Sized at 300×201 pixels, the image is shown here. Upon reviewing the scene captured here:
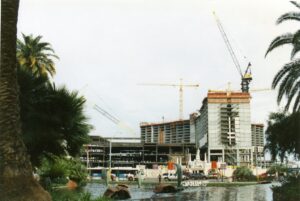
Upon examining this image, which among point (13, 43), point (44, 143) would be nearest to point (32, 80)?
point (44, 143)

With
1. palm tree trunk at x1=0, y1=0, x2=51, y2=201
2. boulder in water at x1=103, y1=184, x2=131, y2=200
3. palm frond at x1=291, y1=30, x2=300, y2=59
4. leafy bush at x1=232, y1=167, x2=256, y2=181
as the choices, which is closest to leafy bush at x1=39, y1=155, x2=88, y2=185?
boulder in water at x1=103, y1=184, x2=131, y2=200

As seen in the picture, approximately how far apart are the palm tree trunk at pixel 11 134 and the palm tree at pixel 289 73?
1486cm

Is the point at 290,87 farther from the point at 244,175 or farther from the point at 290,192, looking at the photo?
the point at 244,175

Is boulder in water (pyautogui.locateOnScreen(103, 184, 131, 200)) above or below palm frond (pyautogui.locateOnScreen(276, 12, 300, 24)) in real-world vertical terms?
below

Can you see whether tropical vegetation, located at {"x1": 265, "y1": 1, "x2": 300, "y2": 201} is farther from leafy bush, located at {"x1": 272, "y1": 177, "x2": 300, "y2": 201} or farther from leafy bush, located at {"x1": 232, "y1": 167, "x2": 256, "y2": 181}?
leafy bush, located at {"x1": 232, "y1": 167, "x2": 256, "y2": 181}

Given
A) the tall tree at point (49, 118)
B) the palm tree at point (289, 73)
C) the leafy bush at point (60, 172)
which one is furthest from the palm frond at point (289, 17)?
the leafy bush at point (60, 172)

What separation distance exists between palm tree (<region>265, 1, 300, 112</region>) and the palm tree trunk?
48.7ft

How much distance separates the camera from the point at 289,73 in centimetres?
→ 2695

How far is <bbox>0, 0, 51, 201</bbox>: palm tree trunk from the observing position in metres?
14.3

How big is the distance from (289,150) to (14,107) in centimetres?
3067

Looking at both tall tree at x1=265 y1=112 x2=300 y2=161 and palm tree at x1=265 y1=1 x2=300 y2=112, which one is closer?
palm tree at x1=265 y1=1 x2=300 y2=112

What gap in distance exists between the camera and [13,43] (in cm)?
1514

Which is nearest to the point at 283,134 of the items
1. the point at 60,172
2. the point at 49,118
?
the point at 49,118

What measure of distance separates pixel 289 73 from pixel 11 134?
16960 mm
